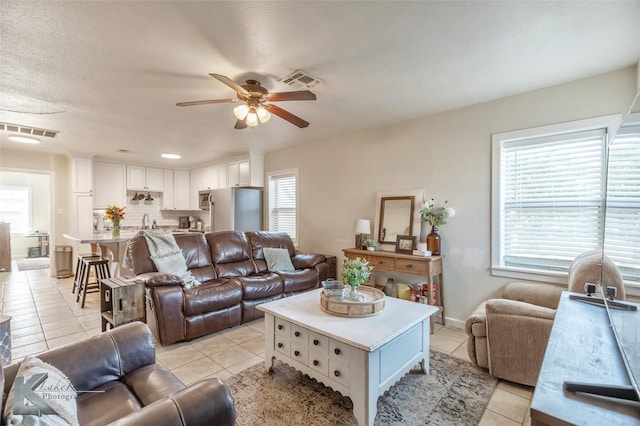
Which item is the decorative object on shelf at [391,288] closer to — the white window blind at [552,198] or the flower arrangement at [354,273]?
the white window blind at [552,198]

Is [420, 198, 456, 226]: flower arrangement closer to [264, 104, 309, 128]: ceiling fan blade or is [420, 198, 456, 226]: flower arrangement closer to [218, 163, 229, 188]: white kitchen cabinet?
[264, 104, 309, 128]: ceiling fan blade

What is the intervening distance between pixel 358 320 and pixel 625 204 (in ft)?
5.07

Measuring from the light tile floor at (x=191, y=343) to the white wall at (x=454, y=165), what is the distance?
2.62 ft

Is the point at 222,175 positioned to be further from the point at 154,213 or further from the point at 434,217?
the point at 434,217

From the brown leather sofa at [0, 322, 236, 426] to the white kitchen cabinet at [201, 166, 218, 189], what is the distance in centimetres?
511

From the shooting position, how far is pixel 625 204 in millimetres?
1195

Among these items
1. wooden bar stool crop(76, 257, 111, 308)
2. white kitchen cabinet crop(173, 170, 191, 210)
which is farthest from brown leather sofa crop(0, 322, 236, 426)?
white kitchen cabinet crop(173, 170, 191, 210)

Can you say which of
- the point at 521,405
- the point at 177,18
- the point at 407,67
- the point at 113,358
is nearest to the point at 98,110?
the point at 177,18

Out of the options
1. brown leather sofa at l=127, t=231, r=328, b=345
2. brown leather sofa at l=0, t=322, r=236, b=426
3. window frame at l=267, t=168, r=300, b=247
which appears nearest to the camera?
brown leather sofa at l=0, t=322, r=236, b=426

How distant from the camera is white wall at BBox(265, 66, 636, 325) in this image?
8.73ft

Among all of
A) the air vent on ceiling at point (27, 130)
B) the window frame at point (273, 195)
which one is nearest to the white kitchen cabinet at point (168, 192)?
the air vent on ceiling at point (27, 130)

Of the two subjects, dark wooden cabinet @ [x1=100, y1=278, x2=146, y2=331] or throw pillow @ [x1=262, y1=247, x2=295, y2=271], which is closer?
dark wooden cabinet @ [x1=100, y1=278, x2=146, y2=331]

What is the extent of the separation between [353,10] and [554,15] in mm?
1265

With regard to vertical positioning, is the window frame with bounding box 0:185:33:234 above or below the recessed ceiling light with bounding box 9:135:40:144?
below
